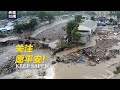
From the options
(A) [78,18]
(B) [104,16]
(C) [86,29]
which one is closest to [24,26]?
(A) [78,18]

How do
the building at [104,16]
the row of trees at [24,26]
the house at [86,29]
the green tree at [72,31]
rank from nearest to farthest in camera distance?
the green tree at [72,31] → the row of trees at [24,26] → the house at [86,29] → the building at [104,16]

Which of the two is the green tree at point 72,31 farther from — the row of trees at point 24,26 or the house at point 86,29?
the row of trees at point 24,26

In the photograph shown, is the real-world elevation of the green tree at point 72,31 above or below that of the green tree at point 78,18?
below

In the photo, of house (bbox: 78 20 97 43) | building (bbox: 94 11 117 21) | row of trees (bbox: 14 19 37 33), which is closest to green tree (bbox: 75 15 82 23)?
house (bbox: 78 20 97 43)

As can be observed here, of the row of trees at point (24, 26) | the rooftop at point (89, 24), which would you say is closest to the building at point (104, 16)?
the rooftop at point (89, 24)

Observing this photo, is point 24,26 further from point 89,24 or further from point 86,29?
point 89,24

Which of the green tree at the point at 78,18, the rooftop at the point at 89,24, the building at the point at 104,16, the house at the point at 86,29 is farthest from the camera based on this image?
Answer: the building at the point at 104,16
